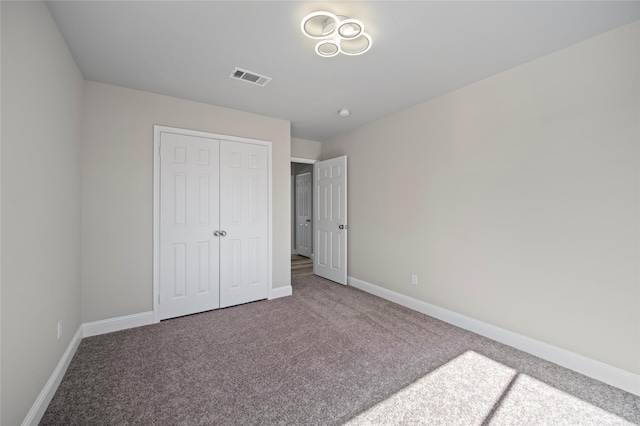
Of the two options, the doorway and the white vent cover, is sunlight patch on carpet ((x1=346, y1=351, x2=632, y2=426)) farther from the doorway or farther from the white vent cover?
the doorway

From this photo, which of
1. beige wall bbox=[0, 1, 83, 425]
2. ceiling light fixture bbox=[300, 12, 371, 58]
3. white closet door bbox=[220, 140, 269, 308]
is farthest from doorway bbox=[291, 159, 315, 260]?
beige wall bbox=[0, 1, 83, 425]

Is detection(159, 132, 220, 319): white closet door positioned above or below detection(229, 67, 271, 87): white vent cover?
below

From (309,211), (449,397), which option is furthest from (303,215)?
(449,397)

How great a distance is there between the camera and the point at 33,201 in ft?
5.27

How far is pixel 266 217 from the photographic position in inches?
152

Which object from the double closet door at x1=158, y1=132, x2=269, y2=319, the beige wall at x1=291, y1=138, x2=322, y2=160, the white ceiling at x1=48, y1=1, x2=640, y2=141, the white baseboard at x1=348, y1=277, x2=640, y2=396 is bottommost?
the white baseboard at x1=348, y1=277, x2=640, y2=396

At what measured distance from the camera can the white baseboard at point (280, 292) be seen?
388 centimetres

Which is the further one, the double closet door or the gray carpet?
the double closet door

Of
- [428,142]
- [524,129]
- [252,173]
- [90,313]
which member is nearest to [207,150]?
[252,173]

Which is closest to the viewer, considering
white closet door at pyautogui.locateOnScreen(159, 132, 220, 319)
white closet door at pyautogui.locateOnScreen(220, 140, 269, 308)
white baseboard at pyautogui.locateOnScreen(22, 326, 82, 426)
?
white baseboard at pyautogui.locateOnScreen(22, 326, 82, 426)

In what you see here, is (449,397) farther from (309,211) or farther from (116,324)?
(309,211)

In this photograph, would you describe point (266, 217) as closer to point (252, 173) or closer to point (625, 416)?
point (252, 173)

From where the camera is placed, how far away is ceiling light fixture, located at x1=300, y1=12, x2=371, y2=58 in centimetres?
177

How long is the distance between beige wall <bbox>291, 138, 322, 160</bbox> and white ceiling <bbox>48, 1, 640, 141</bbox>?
1.75 meters
